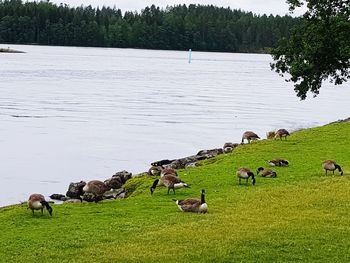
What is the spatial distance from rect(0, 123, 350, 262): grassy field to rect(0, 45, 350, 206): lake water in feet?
31.3

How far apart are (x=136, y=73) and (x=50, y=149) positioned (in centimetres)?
8385

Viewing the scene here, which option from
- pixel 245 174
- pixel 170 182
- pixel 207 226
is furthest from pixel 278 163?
pixel 207 226

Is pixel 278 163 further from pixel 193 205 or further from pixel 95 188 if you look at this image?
pixel 193 205

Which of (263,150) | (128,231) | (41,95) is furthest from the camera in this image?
(41,95)

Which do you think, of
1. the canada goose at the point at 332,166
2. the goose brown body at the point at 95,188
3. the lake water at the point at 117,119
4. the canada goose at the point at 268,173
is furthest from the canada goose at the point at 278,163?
the lake water at the point at 117,119

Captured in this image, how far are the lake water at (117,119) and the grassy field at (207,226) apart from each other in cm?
954

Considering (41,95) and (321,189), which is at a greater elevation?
(321,189)

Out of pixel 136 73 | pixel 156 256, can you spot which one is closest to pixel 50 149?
pixel 156 256

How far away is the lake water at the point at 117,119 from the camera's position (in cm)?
3694

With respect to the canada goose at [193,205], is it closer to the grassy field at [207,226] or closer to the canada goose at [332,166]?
the grassy field at [207,226]

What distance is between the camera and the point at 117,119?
59.1 m

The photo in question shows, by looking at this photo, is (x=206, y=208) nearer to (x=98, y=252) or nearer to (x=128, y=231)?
(x=128, y=231)

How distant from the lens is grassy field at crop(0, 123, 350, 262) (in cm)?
1430

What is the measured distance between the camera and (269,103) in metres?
79.8
